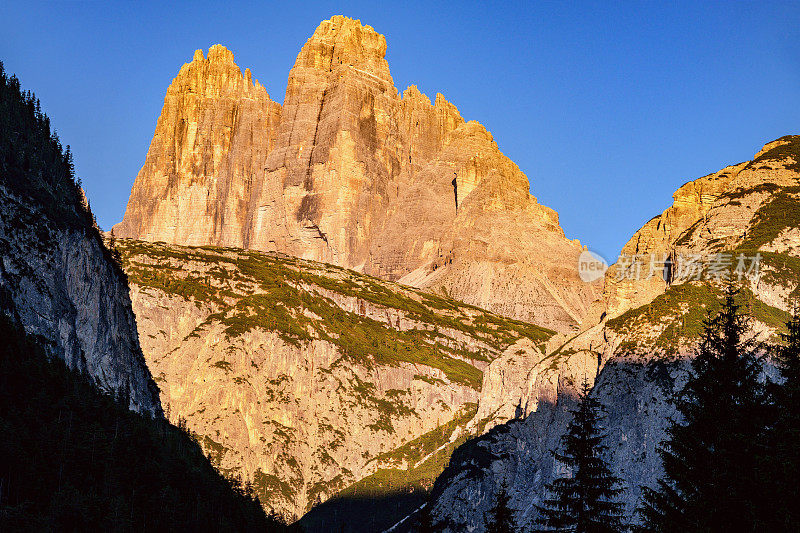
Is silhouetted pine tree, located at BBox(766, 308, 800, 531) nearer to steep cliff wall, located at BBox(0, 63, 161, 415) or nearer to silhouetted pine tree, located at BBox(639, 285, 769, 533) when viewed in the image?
silhouetted pine tree, located at BBox(639, 285, 769, 533)

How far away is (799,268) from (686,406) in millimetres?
93544

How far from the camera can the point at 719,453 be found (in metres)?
38.2

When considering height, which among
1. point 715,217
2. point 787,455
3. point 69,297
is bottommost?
point 787,455

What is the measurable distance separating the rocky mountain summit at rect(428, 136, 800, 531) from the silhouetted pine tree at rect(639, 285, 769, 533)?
2169 inches

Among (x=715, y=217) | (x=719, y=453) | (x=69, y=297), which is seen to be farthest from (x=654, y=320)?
(x=719, y=453)

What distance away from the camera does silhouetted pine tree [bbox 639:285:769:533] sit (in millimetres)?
36312

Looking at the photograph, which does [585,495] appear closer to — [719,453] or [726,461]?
[719,453]

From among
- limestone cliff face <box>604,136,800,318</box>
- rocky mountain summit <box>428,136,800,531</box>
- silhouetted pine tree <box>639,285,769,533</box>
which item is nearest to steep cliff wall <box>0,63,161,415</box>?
rocky mountain summit <box>428,136,800,531</box>

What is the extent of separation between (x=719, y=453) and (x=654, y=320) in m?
89.0

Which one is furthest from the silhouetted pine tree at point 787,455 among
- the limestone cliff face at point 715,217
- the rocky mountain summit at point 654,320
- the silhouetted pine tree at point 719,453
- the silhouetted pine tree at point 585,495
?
the limestone cliff face at point 715,217

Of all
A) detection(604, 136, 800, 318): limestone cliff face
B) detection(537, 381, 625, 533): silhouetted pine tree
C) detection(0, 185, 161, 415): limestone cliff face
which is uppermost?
detection(604, 136, 800, 318): limestone cliff face

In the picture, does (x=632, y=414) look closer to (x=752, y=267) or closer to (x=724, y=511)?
(x=752, y=267)

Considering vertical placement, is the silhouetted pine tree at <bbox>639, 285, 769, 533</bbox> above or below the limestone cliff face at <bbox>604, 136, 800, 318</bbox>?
below

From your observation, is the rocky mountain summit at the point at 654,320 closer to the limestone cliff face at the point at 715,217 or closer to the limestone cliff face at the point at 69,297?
the limestone cliff face at the point at 715,217
